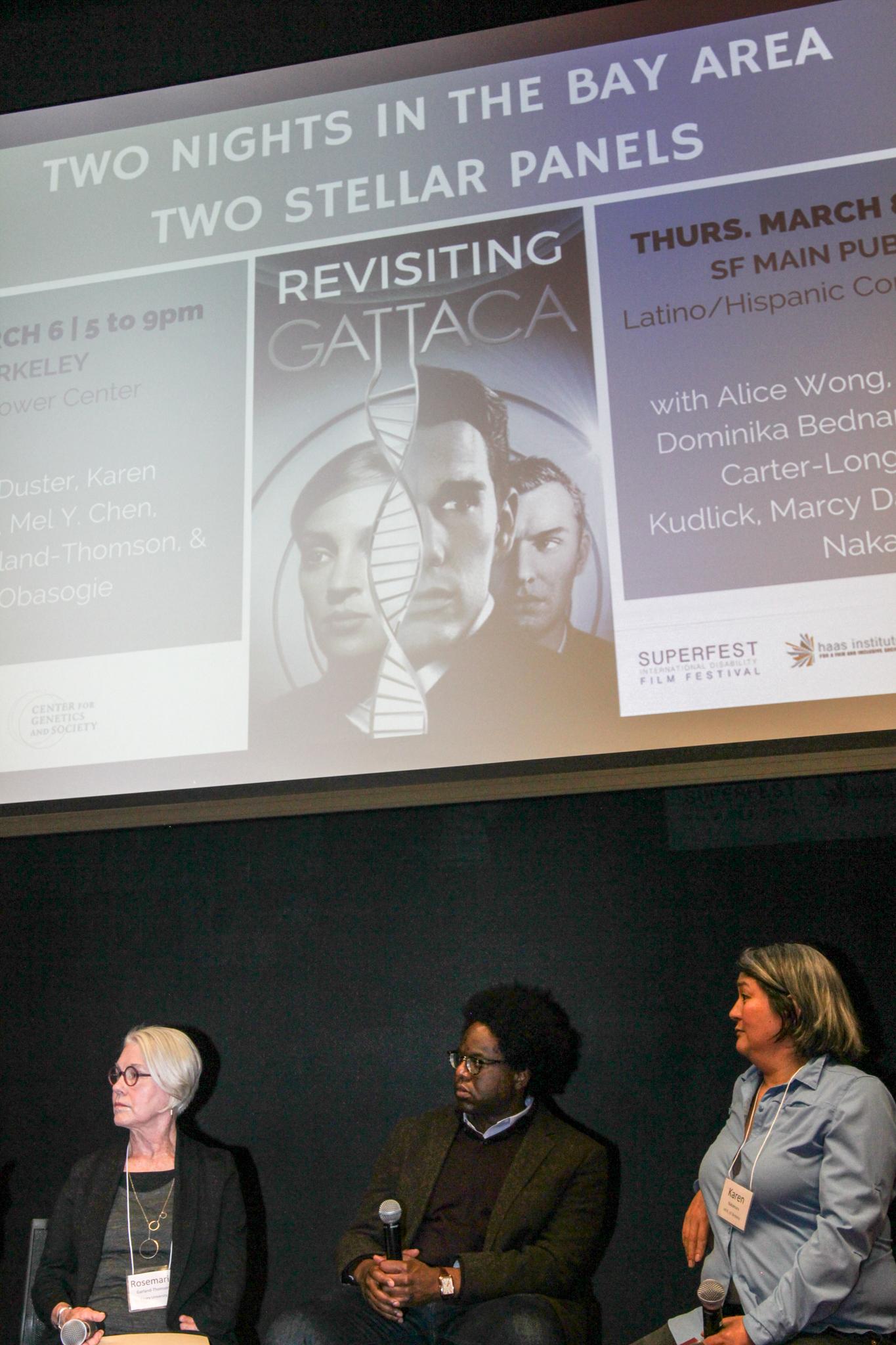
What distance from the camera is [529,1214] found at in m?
2.65

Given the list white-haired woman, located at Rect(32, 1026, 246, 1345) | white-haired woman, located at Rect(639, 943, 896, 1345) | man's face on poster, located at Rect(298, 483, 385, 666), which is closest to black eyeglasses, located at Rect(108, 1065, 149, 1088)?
white-haired woman, located at Rect(32, 1026, 246, 1345)

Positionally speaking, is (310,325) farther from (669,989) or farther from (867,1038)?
(867,1038)

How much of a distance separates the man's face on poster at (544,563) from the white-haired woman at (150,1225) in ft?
4.20

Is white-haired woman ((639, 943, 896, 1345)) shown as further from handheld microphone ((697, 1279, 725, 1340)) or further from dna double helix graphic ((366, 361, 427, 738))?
dna double helix graphic ((366, 361, 427, 738))

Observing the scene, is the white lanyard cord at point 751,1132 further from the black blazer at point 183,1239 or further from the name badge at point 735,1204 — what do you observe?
the black blazer at point 183,1239

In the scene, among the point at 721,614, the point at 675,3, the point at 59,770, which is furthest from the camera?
the point at 675,3

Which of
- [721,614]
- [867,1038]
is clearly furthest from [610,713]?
[867,1038]

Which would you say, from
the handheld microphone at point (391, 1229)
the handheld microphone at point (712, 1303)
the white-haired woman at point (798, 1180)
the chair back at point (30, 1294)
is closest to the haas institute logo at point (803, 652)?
the white-haired woman at point (798, 1180)

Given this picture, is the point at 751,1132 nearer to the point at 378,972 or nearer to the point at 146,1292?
the point at 378,972

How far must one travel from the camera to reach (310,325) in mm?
3432

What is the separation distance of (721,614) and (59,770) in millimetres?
1697

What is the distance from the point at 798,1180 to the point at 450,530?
1669 millimetres

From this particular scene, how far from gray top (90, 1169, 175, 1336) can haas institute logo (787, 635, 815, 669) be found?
1.81 meters

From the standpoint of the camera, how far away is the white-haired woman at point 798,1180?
2293 mm
